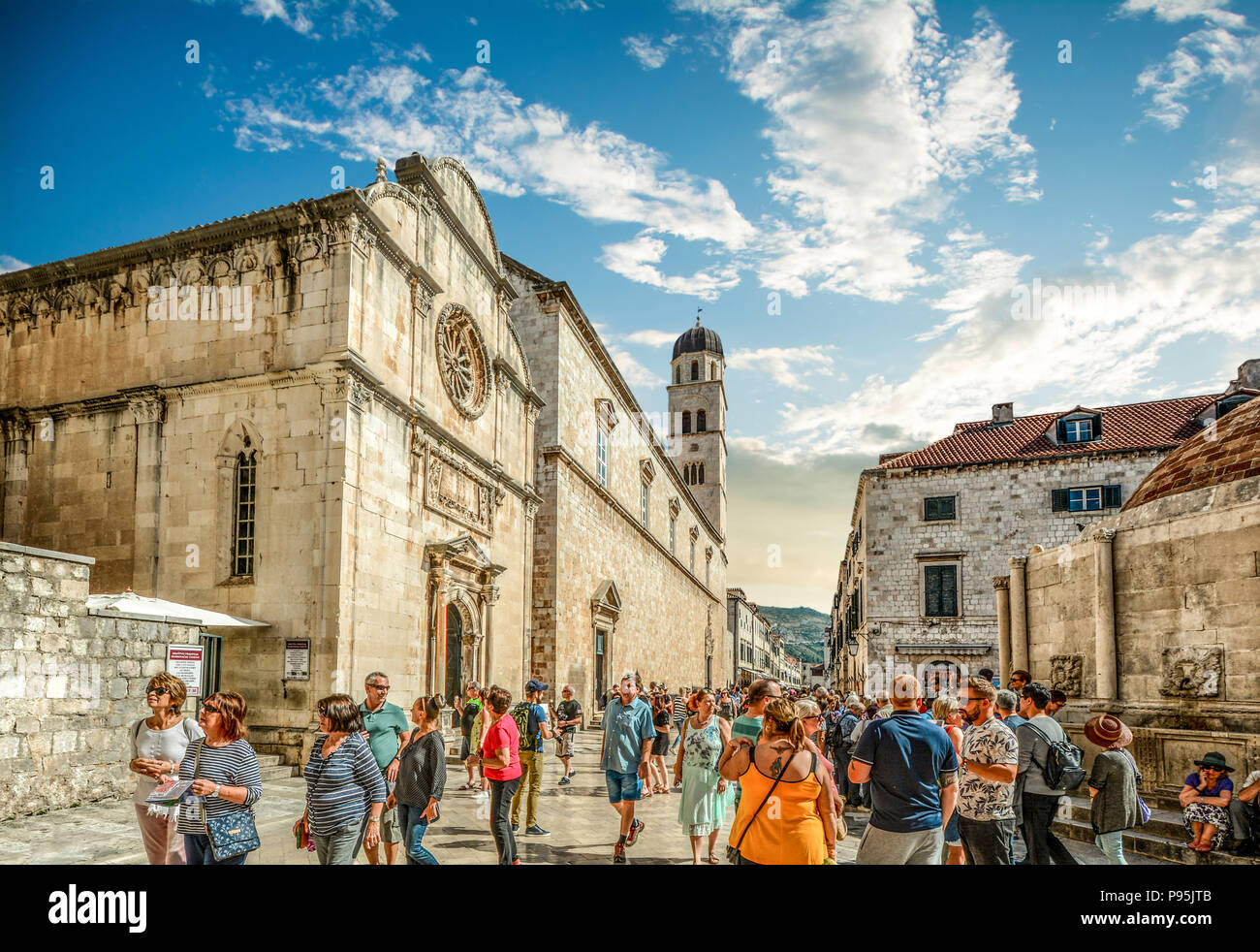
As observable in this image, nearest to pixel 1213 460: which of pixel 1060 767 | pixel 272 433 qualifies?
pixel 1060 767

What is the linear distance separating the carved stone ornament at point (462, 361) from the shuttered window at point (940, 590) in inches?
765

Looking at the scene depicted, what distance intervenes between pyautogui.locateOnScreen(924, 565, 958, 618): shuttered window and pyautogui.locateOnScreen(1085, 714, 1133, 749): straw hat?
26.4m

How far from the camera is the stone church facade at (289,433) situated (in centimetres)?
1352

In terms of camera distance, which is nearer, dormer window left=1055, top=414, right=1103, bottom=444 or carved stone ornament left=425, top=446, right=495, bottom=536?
carved stone ornament left=425, top=446, right=495, bottom=536

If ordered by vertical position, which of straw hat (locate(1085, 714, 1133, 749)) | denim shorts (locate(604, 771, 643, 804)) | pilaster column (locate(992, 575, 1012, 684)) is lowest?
denim shorts (locate(604, 771, 643, 804))

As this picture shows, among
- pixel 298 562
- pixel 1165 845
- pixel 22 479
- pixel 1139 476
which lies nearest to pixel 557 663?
pixel 298 562

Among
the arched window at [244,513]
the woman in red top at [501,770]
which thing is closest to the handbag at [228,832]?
the woman in red top at [501,770]

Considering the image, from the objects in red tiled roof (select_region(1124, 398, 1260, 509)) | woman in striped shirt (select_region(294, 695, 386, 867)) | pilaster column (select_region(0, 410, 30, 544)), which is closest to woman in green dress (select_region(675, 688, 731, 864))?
woman in striped shirt (select_region(294, 695, 386, 867))

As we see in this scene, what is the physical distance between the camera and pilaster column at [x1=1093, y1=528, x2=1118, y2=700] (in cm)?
1035

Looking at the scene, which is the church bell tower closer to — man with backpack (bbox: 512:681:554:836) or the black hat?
man with backpack (bbox: 512:681:554:836)

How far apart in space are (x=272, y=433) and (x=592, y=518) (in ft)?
49.9

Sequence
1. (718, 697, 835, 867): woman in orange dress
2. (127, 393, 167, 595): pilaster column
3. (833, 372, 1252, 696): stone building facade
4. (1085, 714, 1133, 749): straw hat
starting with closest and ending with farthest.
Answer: (718, 697, 835, 867): woman in orange dress < (1085, 714, 1133, 749): straw hat < (127, 393, 167, 595): pilaster column < (833, 372, 1252, 696): stone building facade

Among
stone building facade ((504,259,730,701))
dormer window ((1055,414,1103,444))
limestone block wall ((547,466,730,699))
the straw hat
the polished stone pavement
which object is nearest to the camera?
the straw hat
